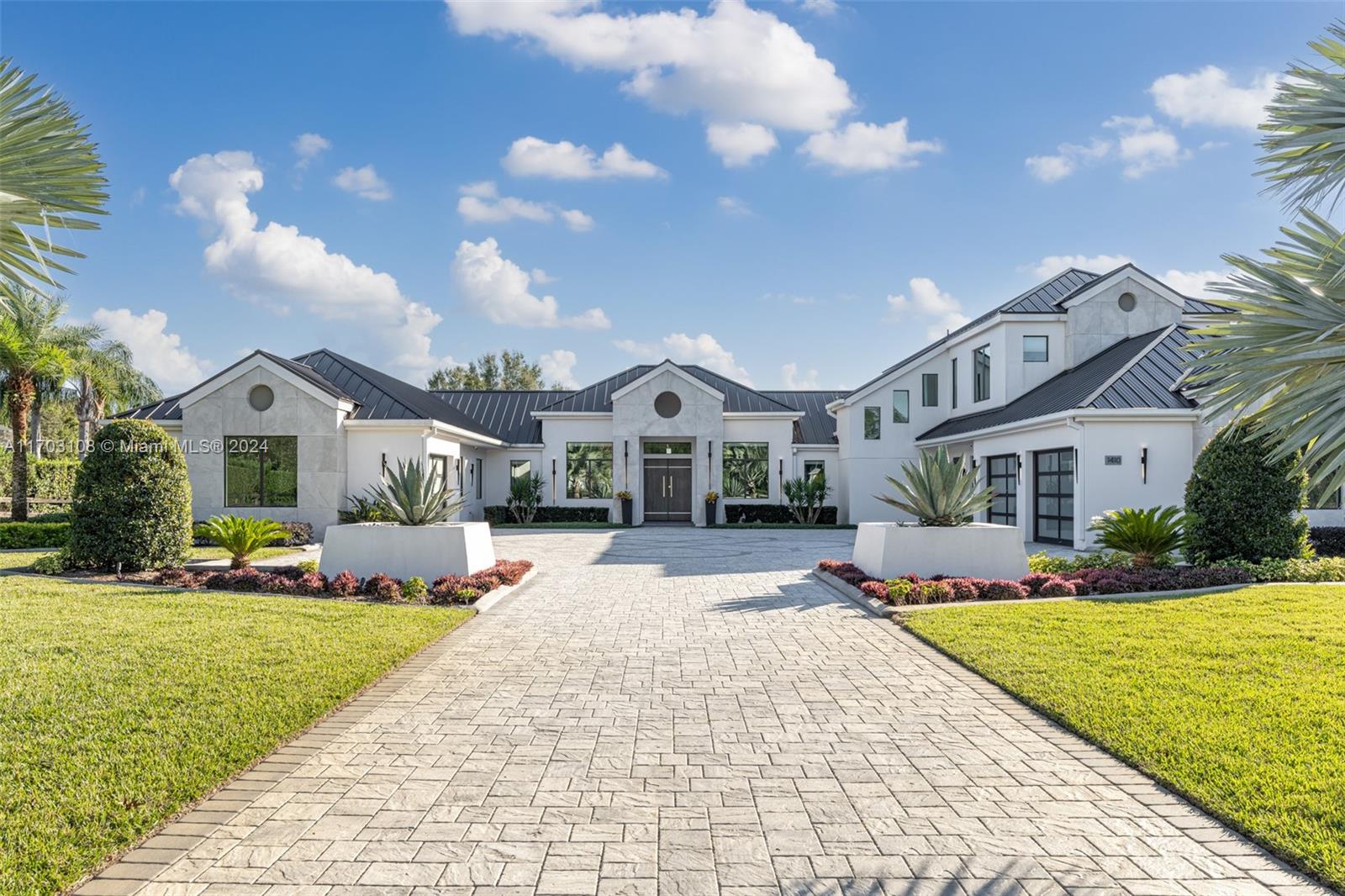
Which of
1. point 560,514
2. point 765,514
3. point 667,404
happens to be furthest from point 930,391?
point 560,514

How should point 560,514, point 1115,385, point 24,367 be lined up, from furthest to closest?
point 560,514
point 24,367
point 1115,385

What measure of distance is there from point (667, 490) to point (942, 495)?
Result: 1823 cm

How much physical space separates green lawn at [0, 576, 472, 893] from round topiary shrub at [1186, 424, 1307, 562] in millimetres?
12041

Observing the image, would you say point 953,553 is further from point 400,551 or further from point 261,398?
point 261,398

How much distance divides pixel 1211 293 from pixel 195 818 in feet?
20.3

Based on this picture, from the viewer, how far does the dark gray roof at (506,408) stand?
31781 millimetres

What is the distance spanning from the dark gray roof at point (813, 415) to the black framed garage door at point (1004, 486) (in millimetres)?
7921

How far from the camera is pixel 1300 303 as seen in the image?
12.1 ft

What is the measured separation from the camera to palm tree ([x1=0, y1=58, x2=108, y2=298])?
10.5 ft

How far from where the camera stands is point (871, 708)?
6.07 meters

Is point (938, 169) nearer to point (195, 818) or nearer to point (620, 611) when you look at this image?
point (620, 611)

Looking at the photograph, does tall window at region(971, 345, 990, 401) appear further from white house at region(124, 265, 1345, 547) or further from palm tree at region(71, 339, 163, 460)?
palm tree at region(71, 339, 163, 460)

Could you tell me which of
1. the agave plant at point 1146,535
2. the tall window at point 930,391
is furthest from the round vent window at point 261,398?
the tall window at point 930,391

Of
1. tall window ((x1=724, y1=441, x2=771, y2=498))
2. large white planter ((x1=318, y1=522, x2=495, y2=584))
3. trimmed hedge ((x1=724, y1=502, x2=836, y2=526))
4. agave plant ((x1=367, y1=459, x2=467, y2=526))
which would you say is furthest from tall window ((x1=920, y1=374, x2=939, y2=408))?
large white planter ((x1=318, y1=522, x2=495, y2=584))
